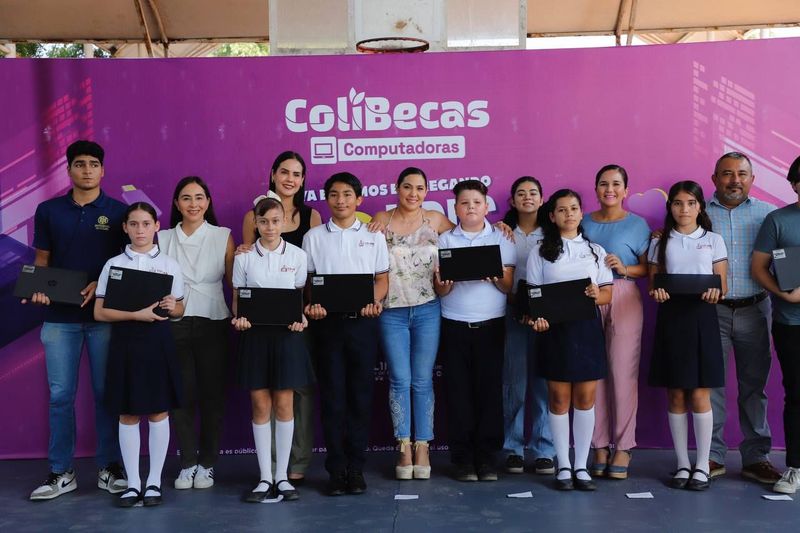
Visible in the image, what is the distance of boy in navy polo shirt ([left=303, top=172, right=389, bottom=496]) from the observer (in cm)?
402

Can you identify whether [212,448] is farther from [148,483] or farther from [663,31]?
[663,31]

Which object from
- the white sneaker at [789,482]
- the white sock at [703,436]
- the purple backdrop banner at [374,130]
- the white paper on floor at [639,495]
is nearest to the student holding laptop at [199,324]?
the purple backdrop banner at [374,130]

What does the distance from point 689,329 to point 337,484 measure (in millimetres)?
1976

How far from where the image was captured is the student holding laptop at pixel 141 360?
381 cm

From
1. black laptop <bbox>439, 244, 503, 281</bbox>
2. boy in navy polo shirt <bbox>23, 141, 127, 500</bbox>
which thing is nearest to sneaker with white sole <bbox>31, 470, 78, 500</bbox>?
boy in navy polo shirt <bbox>23, 141, 127, 500</bbox>

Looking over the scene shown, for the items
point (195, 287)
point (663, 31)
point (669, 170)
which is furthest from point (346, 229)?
point (663, 31)

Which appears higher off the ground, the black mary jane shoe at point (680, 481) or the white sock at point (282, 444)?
the white sock at point (282, 444)

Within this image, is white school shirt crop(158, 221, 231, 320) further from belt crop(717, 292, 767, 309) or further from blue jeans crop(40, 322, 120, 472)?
belt crop(717, 292, 767, 309)

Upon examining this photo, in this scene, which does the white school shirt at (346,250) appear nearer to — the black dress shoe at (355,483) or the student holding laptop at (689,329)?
the black dress shoe at (355,483)

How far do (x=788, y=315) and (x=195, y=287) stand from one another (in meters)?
3.07

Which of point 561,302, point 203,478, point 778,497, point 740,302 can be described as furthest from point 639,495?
point 203,478

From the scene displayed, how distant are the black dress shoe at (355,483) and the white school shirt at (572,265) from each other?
1.35 metres

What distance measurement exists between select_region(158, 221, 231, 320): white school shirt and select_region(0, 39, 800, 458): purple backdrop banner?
0.75 m

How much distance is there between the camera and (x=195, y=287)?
4.11 metres
